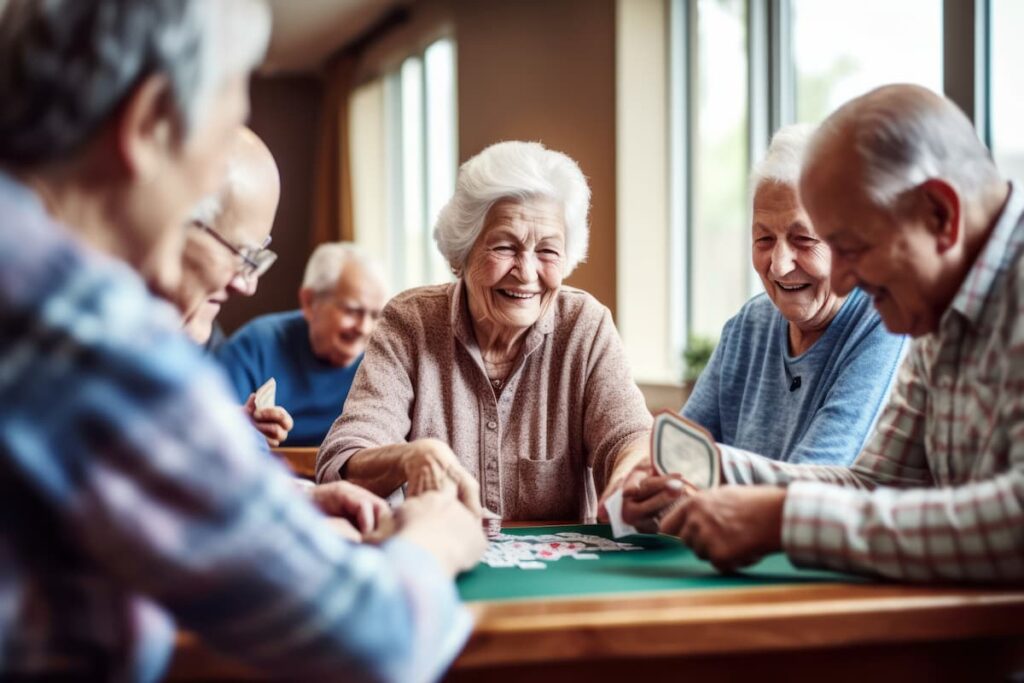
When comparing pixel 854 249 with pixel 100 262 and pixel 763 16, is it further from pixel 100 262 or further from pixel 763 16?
pixel 763 16

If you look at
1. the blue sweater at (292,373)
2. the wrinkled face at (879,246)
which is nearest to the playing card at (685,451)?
the wrinkled face at (879,246)

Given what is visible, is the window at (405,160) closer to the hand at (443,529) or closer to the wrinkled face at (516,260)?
the wrinkled face at (516,260)

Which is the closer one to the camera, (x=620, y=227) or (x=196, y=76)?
(x=196, y=76)

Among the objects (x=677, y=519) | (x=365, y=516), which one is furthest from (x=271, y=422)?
(x=677, y=519)

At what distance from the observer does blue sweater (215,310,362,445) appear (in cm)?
434

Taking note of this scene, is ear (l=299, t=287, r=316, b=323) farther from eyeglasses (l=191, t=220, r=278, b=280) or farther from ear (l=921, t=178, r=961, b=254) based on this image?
ear (l=921, t=178, r=961, b=254)

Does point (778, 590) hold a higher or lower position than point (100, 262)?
lower

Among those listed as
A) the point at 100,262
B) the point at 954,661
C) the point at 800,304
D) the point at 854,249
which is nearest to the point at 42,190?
the point at 100,262

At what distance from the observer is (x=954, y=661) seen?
1.31 metres

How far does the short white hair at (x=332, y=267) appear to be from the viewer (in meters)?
4.79

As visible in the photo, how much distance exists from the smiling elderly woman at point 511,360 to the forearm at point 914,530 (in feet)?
3.22

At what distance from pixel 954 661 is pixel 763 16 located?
475cm

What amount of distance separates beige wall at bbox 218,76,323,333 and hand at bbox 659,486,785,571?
10976mm

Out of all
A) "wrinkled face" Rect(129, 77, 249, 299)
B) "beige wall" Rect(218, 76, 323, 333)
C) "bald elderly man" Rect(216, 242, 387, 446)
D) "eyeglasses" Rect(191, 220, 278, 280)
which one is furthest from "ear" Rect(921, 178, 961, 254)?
"beige wall" Rect(218, 76, 323, 333)
